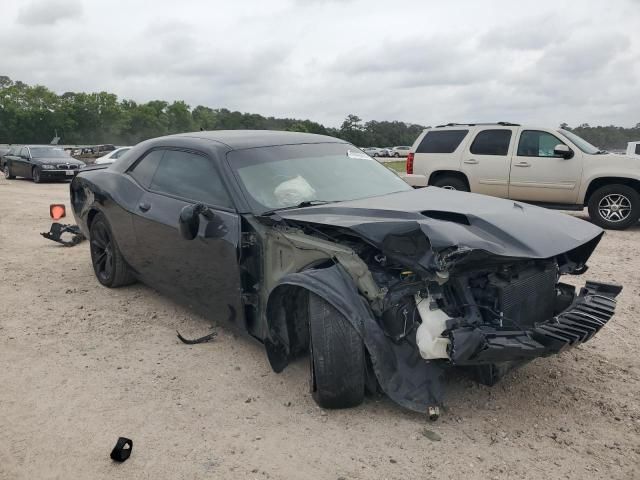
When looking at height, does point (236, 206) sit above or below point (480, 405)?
above

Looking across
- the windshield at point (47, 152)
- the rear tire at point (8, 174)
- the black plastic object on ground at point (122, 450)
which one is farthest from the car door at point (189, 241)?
the rear tire at point (8, 174)

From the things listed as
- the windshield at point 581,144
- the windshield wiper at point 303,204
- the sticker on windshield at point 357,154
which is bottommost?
the windshield wiper at point 303,204

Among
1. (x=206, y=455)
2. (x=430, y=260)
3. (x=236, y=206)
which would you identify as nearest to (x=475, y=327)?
(x=430, y=260)

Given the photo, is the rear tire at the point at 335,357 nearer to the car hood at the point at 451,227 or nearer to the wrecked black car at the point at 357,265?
the wrecked black car at the point at 357,265

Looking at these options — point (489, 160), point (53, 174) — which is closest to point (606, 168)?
point (489, 160)

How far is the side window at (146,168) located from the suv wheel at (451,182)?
6.53 metres

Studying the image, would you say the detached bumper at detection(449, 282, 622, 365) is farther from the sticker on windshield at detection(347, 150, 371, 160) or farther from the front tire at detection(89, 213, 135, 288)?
the front tire at detection(89, 213, 135, 288)

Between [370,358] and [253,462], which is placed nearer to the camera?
[253,462]

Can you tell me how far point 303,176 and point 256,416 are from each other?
171 centimetres

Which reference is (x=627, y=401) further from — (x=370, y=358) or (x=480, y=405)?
(x=370, y=358)

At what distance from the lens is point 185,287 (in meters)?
4.21

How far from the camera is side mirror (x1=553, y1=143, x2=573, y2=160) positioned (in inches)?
367

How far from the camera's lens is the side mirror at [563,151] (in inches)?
367

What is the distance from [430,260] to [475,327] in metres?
0.40
